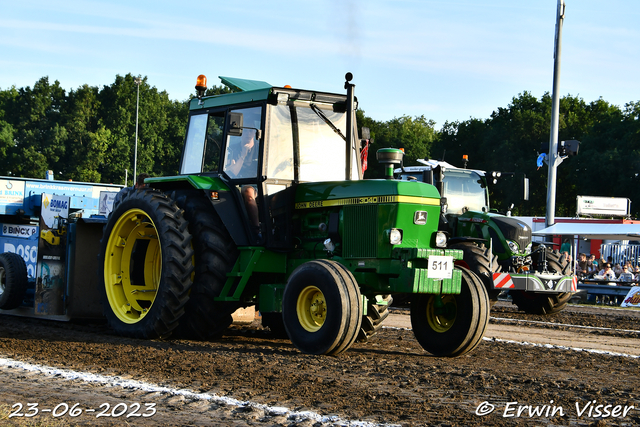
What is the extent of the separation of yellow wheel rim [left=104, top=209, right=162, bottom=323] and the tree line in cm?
3788

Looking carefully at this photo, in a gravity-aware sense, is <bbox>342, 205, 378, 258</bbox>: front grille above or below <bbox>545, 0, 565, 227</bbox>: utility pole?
below

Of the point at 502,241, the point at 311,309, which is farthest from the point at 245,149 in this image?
the point at 502,241

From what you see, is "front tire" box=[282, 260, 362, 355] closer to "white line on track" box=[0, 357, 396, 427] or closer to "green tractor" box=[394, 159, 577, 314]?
"white line on track" box=[0, 357, 396, 427]

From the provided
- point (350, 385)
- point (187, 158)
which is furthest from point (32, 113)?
point (350, 385)

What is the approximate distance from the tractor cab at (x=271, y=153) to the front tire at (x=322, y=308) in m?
1.08

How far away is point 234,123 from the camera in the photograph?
793 centimetres

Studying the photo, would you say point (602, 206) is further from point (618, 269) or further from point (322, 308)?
point (322, 308)

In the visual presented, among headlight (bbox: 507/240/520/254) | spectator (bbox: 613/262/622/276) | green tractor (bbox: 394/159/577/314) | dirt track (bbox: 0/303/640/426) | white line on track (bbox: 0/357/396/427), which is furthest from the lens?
spectator (bbox: 613/262/622/276)

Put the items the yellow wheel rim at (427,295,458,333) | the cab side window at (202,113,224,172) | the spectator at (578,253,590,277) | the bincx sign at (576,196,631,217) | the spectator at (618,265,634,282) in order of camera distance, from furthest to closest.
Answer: the bincx sign at (576,196,631,217)
the spectator at (578,253,590,277)
the spectator at (618,265,634,282)
the cab side window at (202,113,224,172)
the yellow wheel rim at (427,295,458,333)

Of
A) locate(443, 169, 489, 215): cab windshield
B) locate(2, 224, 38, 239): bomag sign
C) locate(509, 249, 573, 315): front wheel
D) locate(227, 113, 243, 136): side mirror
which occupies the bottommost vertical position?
locate(509, 249, 573, 315): front wheel

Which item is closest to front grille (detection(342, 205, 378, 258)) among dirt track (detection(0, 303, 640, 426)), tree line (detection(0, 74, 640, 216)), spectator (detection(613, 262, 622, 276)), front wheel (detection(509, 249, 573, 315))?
dirt track (detection(0, 303, 640, 426))

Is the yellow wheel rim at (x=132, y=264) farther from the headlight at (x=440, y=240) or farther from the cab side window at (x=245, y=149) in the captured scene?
the headlight at (x=440, y=240)

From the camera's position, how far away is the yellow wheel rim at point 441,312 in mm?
7785

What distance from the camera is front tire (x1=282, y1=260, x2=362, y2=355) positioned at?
6891 mm
